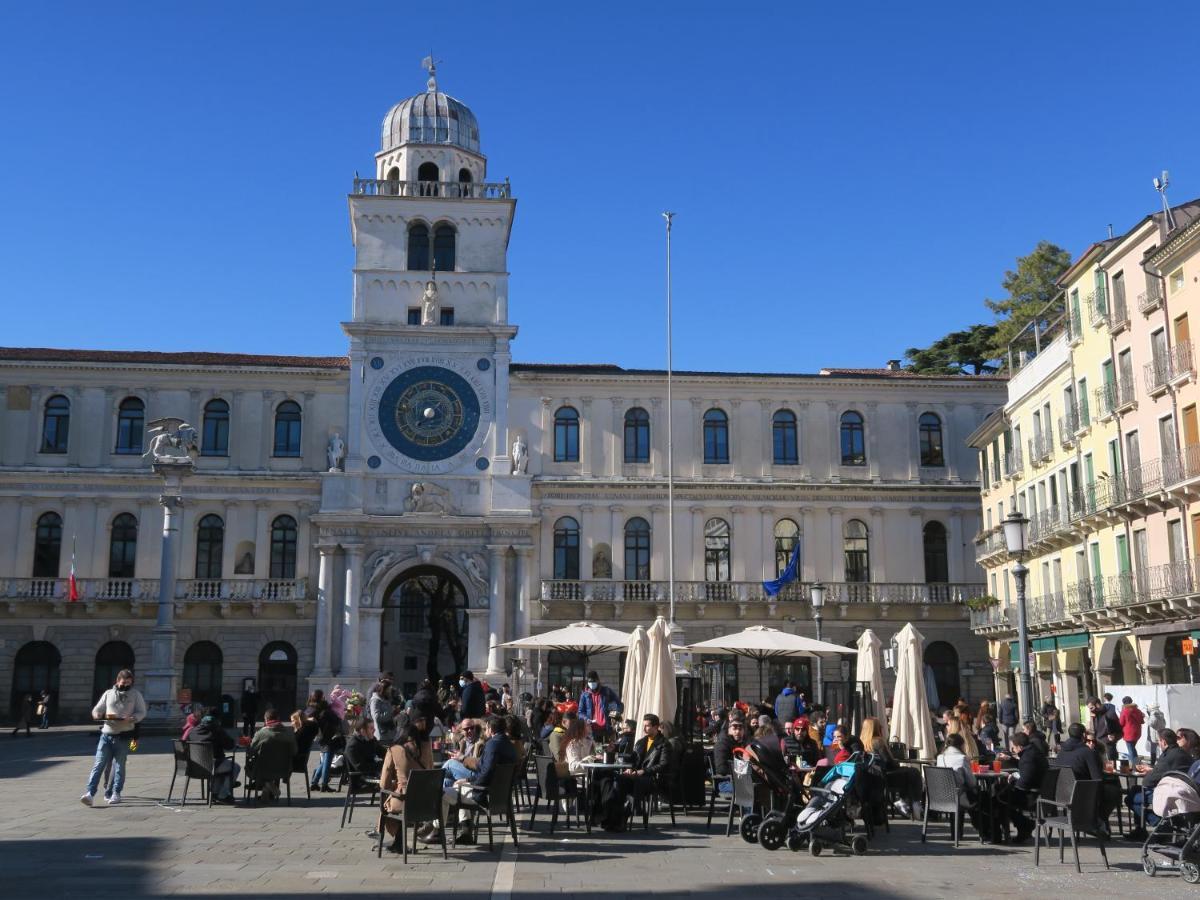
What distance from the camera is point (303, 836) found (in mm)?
15531

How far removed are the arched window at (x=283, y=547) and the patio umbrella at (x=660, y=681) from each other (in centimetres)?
2678

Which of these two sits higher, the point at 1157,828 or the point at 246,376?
the point at 246,376

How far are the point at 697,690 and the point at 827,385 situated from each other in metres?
14.3

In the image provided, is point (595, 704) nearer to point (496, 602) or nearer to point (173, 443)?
point (173, 443)

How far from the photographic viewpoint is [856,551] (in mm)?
47469

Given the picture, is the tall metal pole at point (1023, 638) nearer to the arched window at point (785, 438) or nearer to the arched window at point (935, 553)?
the arched window at point (935, 553)

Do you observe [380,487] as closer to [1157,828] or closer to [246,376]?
[246,376]

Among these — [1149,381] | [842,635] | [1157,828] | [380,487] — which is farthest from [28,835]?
[842,635]

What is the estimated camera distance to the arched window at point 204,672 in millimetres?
44750

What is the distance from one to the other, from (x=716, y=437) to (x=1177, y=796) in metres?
34.9

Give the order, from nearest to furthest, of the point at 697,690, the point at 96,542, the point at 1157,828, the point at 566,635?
1. the point at 1157,828
2. the point at 566,635
3. the point at 697,690
4. the point at 96,542

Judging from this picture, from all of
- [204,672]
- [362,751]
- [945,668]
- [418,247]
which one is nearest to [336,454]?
[418,247]

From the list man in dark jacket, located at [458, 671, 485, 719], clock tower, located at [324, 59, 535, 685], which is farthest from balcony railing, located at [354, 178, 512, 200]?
man in dark jacket, located at [458, 671, 485, 719]

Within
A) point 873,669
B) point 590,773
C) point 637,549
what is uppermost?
point 637,549
